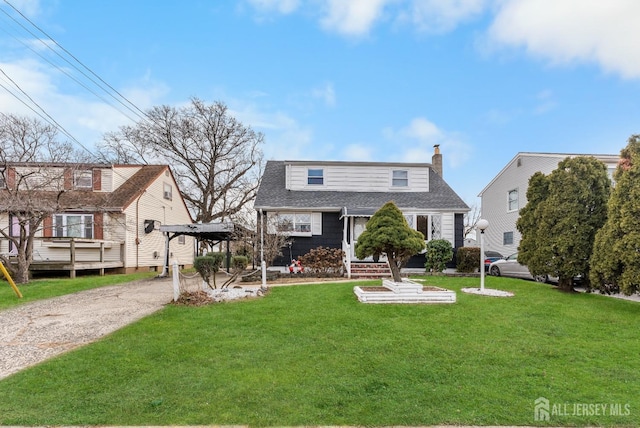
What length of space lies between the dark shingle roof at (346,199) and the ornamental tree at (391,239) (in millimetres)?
5743

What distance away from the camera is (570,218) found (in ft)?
30.8

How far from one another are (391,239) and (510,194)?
1710cm

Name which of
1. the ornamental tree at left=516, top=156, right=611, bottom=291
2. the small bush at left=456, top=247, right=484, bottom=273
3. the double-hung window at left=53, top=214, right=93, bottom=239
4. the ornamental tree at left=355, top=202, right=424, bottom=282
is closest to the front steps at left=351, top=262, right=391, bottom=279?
the small bush at left=456, top=247, right=484, bottom=273

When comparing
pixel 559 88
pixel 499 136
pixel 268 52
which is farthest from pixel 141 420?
pixel 499 136

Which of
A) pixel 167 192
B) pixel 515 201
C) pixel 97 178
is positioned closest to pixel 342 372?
pixel 97 178

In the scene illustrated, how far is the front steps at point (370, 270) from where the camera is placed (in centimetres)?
1309

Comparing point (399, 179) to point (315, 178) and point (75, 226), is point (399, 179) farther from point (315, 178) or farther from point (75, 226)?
point (75, 226)

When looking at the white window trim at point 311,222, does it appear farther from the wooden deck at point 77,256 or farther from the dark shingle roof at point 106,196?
the wooden deck at point 77,256

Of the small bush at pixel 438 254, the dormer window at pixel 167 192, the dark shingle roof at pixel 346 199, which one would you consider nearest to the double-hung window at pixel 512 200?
the dark shingle roof at pixel 346 199

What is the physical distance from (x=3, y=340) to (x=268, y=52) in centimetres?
1216

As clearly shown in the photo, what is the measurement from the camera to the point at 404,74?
14.0m

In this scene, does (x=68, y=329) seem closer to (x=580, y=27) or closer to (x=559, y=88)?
(x=580, y=27)

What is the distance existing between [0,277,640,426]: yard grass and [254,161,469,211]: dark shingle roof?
863cm

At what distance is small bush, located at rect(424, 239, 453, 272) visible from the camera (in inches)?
543
